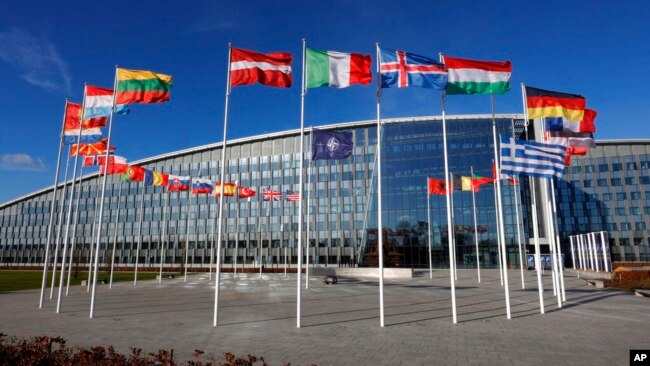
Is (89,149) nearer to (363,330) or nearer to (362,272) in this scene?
(363,330)

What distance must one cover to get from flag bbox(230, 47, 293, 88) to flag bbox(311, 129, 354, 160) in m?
3.01

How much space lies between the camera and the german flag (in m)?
21.3

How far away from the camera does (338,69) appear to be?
1773 centimetres

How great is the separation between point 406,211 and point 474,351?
215ft

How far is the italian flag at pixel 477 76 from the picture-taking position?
17.7m

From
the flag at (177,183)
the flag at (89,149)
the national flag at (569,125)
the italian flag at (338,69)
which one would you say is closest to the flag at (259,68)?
the italian flag at (338,69)

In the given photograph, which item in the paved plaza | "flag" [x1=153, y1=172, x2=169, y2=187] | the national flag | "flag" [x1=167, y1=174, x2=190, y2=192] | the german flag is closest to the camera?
the paved plaza

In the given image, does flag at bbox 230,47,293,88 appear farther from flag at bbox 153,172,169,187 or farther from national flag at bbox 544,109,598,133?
flag at bbox 153,172,169,187

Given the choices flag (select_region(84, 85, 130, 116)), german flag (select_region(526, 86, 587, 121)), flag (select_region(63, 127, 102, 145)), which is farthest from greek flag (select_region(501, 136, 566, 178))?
flag (select_region(63, 127, 102, 145))

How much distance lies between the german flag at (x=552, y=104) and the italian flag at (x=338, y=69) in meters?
9.43

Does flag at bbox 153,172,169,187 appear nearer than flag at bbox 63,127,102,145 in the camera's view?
No

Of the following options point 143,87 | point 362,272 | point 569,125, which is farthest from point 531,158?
point 362,272

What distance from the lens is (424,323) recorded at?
16.7 metres

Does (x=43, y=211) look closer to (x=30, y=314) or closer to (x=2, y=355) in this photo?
(x=30, y=314)
